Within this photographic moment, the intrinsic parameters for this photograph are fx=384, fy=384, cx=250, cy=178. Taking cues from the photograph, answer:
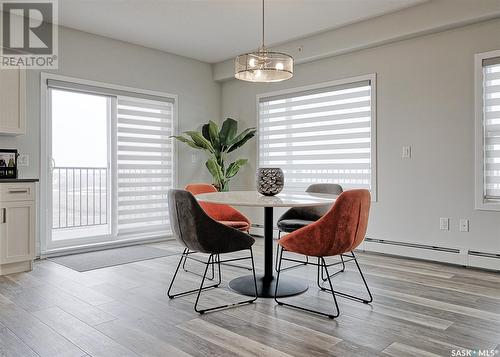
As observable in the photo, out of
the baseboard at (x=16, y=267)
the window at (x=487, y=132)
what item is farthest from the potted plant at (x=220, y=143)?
the window at (x=487, y=132)

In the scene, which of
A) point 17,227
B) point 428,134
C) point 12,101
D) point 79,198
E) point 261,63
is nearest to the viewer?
point 261,63

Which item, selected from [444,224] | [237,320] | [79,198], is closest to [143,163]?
[79,198]

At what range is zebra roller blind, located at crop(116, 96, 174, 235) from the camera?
504 cm

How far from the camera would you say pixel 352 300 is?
110 inches

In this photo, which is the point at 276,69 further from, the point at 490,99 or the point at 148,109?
the point at 148,109

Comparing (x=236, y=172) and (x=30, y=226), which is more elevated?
(x=236, y=172)

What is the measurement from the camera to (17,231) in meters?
3.62

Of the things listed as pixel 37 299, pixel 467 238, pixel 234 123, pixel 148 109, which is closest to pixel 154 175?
pixel 148 109

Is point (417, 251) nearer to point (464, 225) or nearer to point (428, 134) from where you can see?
point (464, 225)

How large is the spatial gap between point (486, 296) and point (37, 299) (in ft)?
11.0

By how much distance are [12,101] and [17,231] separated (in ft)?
4.12

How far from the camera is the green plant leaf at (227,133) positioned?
559cm

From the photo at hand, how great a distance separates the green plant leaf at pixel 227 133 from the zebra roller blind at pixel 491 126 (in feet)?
10.4

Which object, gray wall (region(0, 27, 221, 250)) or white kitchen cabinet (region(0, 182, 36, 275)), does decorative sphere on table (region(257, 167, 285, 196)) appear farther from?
gray wall (region(0, 27, 221, 250))
